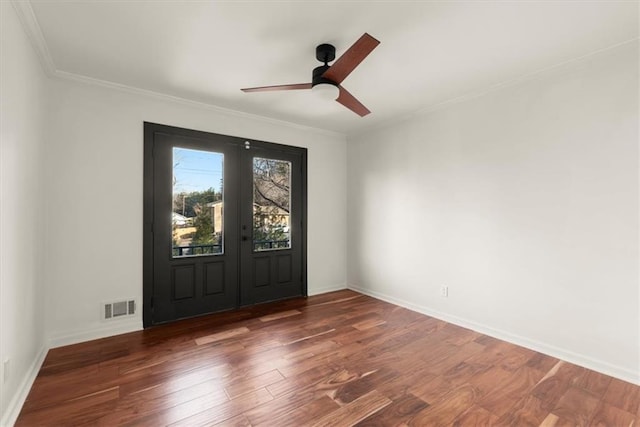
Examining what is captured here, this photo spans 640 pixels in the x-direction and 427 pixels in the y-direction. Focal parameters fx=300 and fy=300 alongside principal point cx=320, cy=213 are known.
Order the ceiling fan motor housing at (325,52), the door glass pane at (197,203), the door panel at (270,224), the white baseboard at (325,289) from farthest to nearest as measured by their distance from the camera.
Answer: the white baseboard at (325,289) → the door panel at (270,224) → the door glass pane at (197,203) → the ceiling fan motor housing at (325,52)

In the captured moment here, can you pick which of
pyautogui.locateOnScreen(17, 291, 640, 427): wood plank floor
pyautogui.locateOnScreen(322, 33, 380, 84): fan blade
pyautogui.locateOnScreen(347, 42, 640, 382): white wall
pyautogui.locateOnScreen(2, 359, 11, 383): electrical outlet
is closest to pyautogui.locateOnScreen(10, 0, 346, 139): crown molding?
pyautogui.locateOnScreen(347, 42, 640, 382): white wall

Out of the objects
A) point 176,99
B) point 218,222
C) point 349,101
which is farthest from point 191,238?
point 349,101

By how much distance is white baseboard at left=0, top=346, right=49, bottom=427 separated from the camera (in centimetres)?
179

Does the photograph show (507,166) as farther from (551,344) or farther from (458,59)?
(551,344)

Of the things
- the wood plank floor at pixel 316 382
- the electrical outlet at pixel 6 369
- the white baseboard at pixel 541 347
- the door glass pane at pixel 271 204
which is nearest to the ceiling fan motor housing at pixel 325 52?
the door glass pane at pixel 271 204

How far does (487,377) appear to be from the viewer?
2363 mm

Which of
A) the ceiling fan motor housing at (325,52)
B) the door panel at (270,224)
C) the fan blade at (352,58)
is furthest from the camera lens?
the door panel at (270,224)

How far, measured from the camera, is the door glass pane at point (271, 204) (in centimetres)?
420

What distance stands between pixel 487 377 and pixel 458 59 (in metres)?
2.65

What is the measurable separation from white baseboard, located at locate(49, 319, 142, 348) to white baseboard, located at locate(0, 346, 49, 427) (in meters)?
0.22

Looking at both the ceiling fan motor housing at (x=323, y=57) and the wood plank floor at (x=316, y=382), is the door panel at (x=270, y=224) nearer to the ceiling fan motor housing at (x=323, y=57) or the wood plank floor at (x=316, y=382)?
the wood plank floor at (x=316, y=382)

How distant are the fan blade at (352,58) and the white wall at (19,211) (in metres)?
1.95

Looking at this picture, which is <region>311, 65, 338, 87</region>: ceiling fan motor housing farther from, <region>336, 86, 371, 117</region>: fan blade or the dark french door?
the dark french door

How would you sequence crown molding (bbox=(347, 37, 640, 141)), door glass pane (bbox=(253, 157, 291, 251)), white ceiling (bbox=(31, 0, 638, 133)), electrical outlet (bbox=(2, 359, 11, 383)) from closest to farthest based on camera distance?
electrical outlet (bbox=(2, 359, 11, 383))
white ceiling (bbox=(31, 0, 638, 133))
crown molding (bbox=(347, 37, 640, 141))
door glass pane (bbox=(253, 157, 291, 251))
